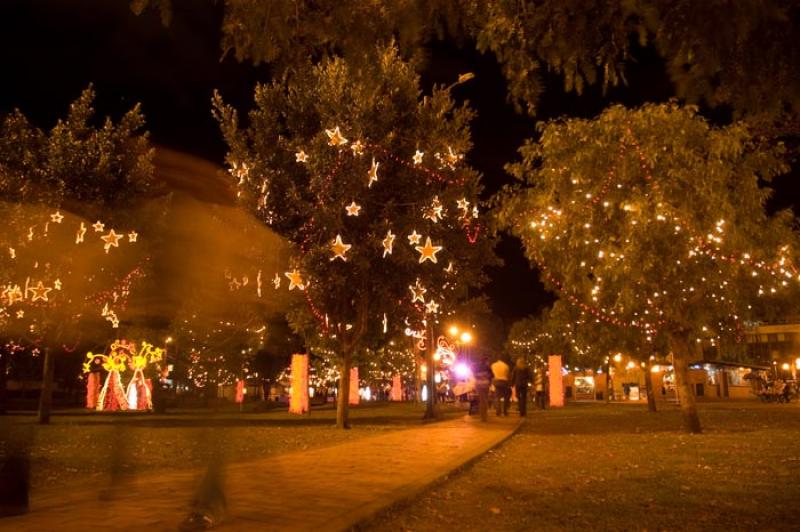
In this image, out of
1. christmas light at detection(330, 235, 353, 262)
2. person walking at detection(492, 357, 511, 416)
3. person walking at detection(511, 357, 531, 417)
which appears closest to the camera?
christmas light at detection(330, 235, 353, 262)

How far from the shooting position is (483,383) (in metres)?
19.2

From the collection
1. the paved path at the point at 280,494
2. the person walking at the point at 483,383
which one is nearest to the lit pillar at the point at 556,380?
the person walking at the point at 483,383

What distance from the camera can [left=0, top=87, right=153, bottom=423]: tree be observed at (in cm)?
1881

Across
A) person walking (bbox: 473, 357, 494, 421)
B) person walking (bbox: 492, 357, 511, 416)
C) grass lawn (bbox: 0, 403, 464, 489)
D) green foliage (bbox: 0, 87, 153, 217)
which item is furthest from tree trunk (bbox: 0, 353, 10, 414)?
person walking (bbox: 473, 357, 494, 421)

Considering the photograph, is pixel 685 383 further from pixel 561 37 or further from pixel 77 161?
pixel 77 161

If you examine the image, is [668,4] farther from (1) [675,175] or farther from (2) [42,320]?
(2) [42,320]

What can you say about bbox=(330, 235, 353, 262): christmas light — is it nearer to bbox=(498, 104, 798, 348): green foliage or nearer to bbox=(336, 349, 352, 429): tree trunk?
bbox=(336, 349, 352, 429): tree trunk

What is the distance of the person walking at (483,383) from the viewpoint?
62.3ft

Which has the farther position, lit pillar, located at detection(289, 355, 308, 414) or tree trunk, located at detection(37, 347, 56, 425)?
lit pillar, located at detection(289, 355, 308, 414)

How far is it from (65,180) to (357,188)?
27.9ft

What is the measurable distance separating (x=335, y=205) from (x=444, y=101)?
4.16m

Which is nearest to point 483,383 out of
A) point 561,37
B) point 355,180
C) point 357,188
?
point 357,188

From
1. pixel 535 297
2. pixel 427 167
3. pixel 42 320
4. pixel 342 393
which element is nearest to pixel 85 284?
pixel 42 320

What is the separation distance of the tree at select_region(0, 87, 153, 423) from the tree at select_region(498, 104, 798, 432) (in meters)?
11.0
